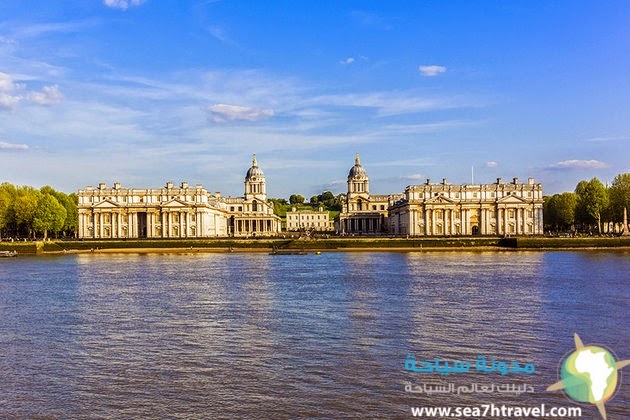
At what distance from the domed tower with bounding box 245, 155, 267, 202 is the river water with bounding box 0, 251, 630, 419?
374 ft

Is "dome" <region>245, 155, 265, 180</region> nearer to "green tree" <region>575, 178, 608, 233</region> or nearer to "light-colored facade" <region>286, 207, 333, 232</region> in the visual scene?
"light-colored facade" <region>286, 207, 333, 232</region>

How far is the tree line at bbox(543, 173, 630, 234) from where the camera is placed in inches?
4053

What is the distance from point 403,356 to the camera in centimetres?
2128

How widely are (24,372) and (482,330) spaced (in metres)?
17.0

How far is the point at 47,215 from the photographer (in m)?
106

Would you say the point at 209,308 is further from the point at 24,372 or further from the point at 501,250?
the point at 501,250

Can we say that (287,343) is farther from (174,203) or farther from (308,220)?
(308,220)

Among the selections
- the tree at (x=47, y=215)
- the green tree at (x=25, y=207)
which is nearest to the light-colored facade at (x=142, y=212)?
the tree at (x=47, y=215)

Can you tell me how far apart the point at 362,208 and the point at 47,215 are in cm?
7983

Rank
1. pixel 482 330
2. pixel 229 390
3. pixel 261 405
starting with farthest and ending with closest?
Result: pixel 482 330 < pixel 229 390 < pixel 261 405

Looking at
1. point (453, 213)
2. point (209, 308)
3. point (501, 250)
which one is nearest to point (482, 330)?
point (209, 308)

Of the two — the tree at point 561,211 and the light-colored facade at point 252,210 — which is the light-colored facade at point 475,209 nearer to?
the tree at point 561,211

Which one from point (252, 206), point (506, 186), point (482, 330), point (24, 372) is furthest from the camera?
point (252, 206)

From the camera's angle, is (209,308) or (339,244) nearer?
(209,308)
